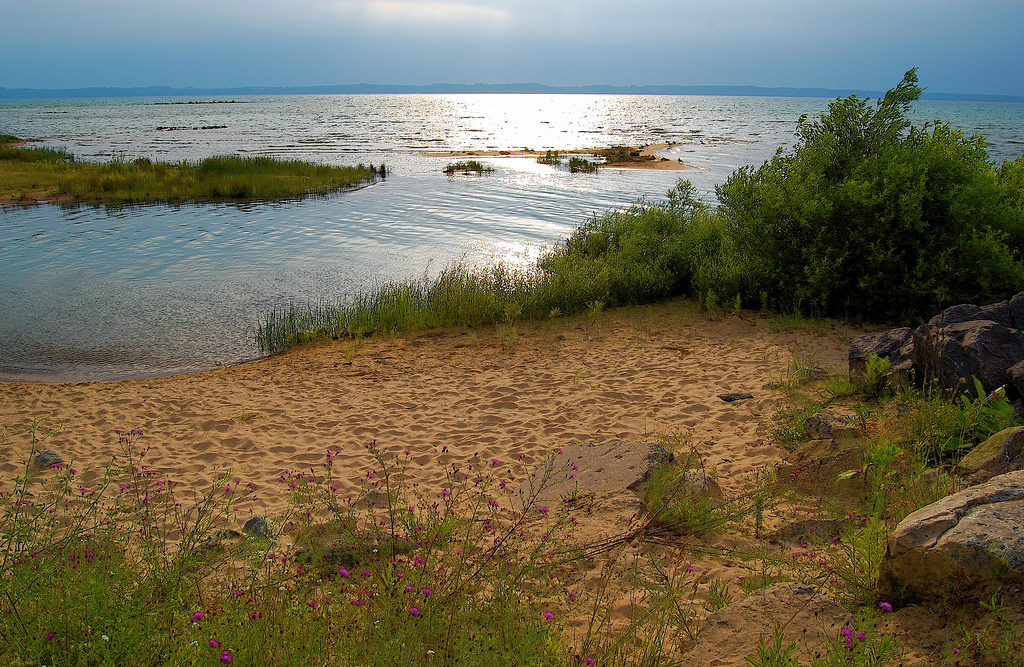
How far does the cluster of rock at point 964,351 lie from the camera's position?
5617 millimetres

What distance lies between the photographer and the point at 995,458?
4387mm

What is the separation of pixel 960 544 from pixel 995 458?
6.01 ft

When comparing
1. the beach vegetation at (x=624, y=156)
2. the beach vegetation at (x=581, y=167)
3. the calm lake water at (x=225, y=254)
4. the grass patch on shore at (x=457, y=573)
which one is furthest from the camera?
the beach vegetation at (x=624, y=156)

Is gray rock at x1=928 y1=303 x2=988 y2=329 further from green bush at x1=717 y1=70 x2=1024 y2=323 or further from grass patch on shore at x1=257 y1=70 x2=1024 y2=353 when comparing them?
A: green bush at x1=717 y1=70 x2=1024 y2=323

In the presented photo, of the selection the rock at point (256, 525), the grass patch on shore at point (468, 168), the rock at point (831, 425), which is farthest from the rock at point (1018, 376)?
the grass patch on shore at point (468, 168)

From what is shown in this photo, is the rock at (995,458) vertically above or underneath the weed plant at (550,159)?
underneath

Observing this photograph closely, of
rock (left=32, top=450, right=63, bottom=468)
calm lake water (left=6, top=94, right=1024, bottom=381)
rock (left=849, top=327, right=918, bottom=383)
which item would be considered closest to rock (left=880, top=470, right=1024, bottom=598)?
rock (left=849, top=327, right=918, bottom=383)

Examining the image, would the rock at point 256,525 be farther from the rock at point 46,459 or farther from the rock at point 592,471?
the rock at point 46,459

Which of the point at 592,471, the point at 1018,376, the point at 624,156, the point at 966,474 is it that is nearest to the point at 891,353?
the point at 1018,376

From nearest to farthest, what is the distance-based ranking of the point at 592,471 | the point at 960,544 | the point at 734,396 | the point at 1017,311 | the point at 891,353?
the point at 960,544
the point at 592,471
the point at 1017,311
the point at 891,353
the point at 734,396

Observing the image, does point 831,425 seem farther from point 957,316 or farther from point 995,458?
point 957,316

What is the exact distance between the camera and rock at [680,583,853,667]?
2.92 metres

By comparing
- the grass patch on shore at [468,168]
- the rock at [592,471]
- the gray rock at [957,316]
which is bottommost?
the rock at [592,471]

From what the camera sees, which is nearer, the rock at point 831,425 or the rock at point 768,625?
the rock at point 768,625
